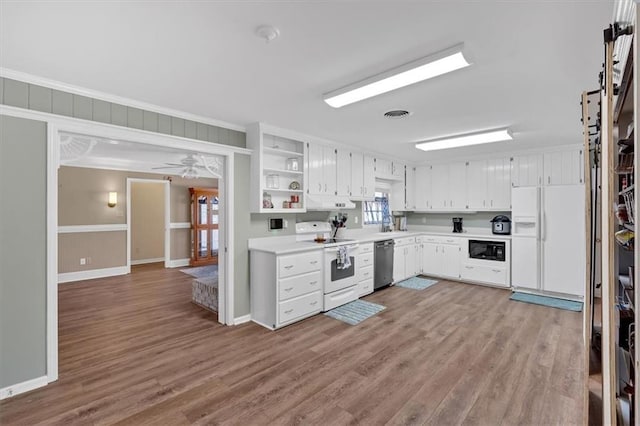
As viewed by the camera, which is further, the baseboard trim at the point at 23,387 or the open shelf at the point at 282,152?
the open shelf at the point at 282,152

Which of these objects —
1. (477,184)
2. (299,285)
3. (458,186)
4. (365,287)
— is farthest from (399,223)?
(299,285)

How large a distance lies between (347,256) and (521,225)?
319 cm

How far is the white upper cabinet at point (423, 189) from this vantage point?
6.76 meters

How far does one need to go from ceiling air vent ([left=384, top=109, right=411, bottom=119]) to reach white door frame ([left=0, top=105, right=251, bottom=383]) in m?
1.97

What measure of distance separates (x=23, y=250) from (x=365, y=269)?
4.13m

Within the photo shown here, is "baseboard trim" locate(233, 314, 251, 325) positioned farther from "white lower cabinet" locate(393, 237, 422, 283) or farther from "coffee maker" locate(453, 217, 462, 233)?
"coffee maker" locate(453, 217, 462, 233)

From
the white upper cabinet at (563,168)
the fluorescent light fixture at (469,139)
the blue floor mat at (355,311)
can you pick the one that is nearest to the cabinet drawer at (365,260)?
the blue floor mat at (355,311)

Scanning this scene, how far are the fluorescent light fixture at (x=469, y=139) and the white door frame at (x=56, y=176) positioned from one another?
10.1ft

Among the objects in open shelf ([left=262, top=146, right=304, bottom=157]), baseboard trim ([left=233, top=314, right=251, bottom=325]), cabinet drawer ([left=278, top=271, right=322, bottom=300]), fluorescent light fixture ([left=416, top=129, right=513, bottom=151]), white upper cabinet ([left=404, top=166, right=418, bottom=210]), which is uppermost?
fluorescent light fixture ([left=416, top=129, right=513, bottom=151])

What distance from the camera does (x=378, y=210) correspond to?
6.64 m

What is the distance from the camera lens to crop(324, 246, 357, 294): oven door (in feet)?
13.8

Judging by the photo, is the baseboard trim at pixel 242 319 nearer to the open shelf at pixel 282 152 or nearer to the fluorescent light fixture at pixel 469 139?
the open shelf at pixel 282 152

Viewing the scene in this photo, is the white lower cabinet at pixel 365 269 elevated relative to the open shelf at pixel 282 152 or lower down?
lower down

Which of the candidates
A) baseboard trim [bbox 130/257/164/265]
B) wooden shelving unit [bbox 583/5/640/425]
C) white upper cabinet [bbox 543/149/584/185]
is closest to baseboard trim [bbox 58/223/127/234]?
baseboard trim [bbox 130/257/164/265]
